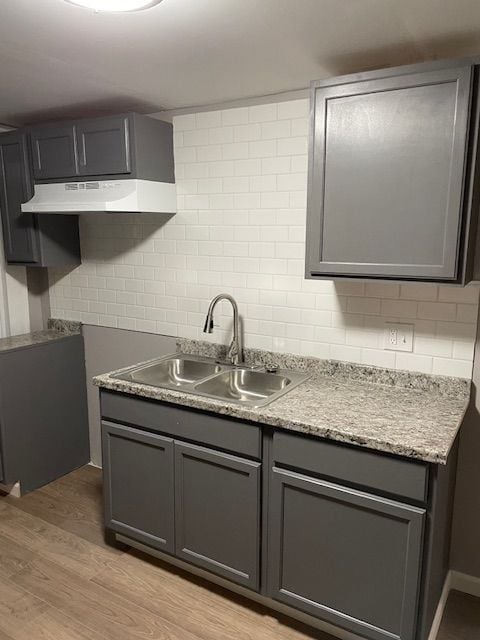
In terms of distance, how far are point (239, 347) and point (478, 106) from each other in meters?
1.59

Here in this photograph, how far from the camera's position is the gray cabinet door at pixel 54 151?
2791 mm

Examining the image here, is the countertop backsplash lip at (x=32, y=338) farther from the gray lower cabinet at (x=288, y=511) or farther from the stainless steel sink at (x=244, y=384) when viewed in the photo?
the stainless steel sink at (x=244, y=384)

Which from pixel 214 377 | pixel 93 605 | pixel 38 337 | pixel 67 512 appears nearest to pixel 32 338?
pixel 38 337

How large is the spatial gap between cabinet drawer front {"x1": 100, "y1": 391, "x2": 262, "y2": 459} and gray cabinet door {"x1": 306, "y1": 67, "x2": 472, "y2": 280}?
76 cm

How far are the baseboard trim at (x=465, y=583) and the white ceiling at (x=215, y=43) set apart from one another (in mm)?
2286

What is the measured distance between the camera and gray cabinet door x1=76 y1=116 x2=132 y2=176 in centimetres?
262

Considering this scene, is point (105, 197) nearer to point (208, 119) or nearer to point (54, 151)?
point (54, 151)

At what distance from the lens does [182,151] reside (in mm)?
2840

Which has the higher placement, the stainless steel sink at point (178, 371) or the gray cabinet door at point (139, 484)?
the stainless steel sink at point (178, 371)

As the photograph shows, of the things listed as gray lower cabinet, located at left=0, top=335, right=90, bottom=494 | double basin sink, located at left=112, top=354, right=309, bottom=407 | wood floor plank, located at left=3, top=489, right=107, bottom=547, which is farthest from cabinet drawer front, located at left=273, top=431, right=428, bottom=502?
gray lower cabinet, located at left=0, top=335, right=90, bottom=494

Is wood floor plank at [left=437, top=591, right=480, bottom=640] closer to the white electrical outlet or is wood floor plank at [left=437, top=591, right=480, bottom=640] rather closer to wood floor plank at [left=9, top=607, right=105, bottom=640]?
the white electrical outlet

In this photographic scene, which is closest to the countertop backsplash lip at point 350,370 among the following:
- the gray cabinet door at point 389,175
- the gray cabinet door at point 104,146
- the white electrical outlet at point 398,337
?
the white electrical outlet at point 398,337

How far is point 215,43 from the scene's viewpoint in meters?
1.84

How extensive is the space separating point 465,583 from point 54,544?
209 cm
